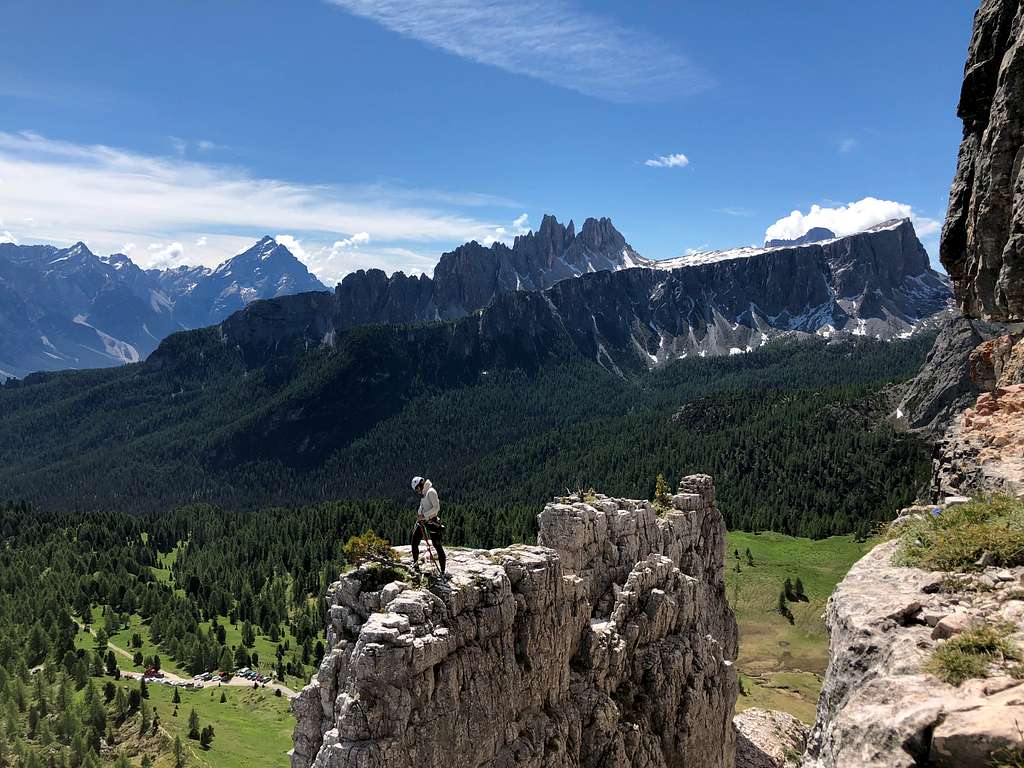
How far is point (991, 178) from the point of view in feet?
78.9

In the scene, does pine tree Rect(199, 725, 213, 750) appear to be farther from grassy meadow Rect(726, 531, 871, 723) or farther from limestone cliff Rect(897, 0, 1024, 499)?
limestone cliff Rect(897, 0, 1024, 499)

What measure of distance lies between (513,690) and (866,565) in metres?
21.9

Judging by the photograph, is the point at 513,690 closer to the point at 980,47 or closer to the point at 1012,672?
the point at 1012,672

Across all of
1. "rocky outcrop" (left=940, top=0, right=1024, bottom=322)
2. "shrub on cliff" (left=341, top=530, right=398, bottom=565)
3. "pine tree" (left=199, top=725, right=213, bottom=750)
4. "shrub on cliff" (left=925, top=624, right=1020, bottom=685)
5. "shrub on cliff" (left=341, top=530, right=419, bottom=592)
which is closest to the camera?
"shrub on cliff" (left=925, top=624, right=1020, bottom=685)

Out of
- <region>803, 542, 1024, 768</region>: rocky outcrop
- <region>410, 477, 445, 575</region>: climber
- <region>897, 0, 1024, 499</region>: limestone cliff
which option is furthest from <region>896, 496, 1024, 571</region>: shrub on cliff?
<region>410, 477, 445, 575</region>: climber

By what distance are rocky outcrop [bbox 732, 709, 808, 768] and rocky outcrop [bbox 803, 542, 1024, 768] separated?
44476 mm

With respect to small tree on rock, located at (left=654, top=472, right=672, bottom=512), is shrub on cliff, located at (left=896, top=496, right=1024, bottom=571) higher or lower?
higher

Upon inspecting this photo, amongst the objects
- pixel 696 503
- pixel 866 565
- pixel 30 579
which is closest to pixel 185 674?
pixel 30 579

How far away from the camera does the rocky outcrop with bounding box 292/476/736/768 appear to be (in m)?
28.0

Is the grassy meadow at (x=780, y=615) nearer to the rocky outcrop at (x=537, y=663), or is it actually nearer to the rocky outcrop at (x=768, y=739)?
the rocky outcrop at (x=768, y=739)

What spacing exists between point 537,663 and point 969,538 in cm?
2531

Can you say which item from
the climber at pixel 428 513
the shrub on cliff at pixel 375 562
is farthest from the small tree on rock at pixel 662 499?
the climber at pixel 428 513

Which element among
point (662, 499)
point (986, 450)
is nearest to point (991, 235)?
point (986, 450)

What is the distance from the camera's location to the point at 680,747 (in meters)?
45.0
